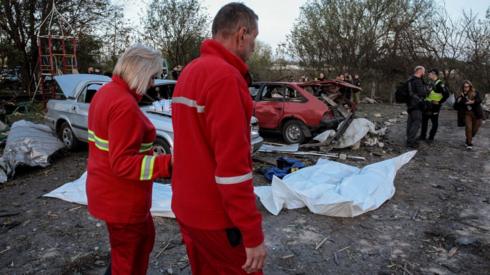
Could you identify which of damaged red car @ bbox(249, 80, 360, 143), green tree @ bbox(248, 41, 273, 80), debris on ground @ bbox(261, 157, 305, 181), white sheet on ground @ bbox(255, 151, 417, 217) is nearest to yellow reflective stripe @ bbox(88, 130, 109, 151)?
white sheet on ground @ bbox(255, 151, 417, 217)

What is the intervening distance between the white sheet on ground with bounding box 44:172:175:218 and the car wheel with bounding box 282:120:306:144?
177 inches

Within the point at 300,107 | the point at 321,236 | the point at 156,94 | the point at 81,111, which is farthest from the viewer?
the point at 300,107

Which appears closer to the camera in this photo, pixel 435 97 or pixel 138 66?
pixel 138 66

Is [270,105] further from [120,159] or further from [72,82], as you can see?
[120,159]

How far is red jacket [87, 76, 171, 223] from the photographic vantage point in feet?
6.55

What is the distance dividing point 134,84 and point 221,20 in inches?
29.6

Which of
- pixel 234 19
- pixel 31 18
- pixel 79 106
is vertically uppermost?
pixel 31 18

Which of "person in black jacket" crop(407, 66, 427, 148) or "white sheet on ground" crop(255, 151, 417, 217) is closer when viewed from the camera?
"white sheet on ground" crop(255, 151, 417, 217)

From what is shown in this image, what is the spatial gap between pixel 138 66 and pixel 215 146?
0.91 m

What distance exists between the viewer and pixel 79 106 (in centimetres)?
760

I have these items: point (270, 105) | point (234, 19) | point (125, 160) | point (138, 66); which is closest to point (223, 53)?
point (234, 19)

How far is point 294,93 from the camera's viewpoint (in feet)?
30.5

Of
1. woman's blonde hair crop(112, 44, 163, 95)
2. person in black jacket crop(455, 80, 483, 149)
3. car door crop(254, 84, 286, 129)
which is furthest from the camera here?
car door crop(254, 84, 286, 129)

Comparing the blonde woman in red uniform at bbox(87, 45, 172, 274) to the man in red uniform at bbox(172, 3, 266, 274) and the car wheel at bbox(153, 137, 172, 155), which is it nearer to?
the man in red uniform at bbox(172, 3, 266, 274)
